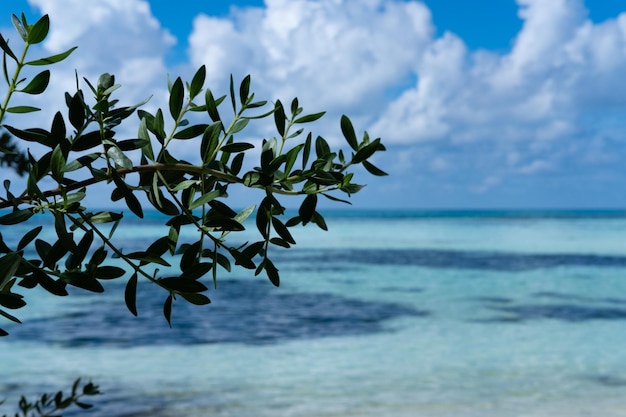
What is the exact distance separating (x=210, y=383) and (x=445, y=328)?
528 cm

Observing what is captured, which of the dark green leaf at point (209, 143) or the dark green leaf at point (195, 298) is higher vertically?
the dark green leaf at point (209, 143)

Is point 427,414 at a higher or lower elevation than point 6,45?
lower

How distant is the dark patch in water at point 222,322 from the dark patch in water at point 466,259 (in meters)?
9.18

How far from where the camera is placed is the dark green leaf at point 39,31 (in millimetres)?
728

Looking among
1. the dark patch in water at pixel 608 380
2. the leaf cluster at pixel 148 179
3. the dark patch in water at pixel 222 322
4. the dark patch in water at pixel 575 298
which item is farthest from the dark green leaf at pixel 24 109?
the dark patch in water at pixel 575 298

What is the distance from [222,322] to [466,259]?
1572 cm

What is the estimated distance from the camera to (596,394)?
8742mm

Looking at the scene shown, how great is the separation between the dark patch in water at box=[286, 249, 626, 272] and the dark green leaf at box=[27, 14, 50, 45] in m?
23.5

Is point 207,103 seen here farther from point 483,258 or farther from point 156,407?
point 483,258

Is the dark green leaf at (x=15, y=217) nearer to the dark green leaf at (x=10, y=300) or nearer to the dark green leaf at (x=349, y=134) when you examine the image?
the dark green leaf at (x=10, y=300)

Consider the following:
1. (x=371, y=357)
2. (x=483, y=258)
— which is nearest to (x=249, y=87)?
(x=371, y=357)

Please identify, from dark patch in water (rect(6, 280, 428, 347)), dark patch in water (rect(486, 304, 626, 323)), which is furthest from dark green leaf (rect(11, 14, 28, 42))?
dark patch in water (rect(486, 304, 626, 323))

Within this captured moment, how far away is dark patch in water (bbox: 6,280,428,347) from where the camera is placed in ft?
40.1

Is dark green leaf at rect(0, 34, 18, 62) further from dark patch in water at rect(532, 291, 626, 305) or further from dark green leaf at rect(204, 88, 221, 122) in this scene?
dark patch in water at rect(532, 291, 626, 305)
